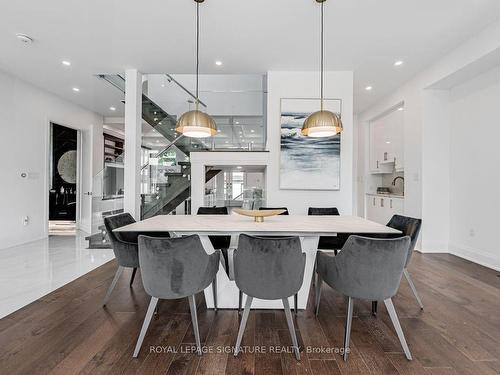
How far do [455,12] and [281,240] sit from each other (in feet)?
10.6

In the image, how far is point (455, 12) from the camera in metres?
2.89

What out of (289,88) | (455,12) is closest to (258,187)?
(289,88)

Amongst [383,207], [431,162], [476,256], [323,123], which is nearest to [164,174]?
[323,123]

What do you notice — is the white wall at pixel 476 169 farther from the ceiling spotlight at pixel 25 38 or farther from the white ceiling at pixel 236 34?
the ceiling spotlight at pixel 25 38

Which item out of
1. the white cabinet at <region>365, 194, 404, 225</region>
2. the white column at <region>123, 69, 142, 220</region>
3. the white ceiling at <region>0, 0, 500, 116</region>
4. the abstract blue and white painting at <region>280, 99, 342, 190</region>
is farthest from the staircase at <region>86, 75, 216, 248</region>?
the white cabinet at <region>365, 194, 404, 225</region>

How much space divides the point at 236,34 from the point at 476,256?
4.57 meters

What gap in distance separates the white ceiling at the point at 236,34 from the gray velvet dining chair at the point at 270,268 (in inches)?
99.1

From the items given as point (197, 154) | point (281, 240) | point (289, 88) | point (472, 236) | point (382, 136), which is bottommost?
point (472, 236)

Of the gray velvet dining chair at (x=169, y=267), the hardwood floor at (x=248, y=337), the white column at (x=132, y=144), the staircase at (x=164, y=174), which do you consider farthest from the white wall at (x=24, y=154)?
the gray velvet dining chair at (x=169, y=267)

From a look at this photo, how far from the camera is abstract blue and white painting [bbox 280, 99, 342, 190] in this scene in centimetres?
431

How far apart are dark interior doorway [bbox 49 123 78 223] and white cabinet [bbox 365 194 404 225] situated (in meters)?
7.34

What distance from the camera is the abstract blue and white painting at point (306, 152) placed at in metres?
4.31

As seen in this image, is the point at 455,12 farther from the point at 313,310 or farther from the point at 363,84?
the point at 313,310

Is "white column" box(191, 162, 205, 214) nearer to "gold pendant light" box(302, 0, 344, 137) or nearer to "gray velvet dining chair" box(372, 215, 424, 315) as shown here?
"gold pendant light" box(302, 0, 344, 137)
